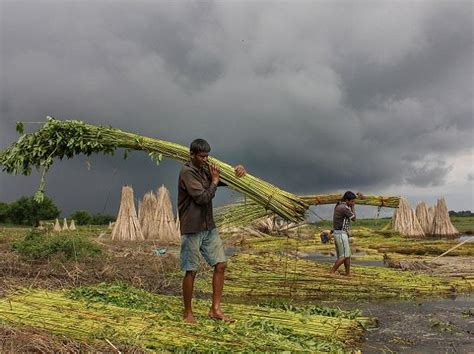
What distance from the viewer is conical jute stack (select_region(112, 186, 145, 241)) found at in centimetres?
1934

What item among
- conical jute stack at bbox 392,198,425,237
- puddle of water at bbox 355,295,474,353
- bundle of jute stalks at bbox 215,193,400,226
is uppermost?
conical jute stack at bbox 392,198,425,237

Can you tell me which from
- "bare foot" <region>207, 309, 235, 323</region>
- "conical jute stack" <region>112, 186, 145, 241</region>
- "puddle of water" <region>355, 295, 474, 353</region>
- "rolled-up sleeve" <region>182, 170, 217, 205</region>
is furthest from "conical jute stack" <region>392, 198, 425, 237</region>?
"rolled-up sleeve" <region>182, 170, 217, 205</region>

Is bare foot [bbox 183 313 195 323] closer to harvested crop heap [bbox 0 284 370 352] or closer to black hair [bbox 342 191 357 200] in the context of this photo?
harvested crop heap [bbox 0 284 370 352]

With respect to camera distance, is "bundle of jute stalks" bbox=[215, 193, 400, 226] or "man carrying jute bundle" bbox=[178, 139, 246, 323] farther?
"bundle of jute stalks" bbox=[215, 193, 400, 226]

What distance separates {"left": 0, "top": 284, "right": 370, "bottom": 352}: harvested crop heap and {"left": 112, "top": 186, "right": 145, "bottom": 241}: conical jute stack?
1340 cm

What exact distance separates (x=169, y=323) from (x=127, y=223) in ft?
49.8

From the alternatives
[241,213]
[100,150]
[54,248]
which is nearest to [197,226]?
[241,213]

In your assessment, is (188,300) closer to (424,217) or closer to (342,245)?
(342,245)

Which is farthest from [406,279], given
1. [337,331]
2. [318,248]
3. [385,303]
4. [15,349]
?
[318,248]

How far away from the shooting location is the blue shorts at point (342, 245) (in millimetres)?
9094

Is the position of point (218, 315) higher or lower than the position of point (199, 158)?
lower

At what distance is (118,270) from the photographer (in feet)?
28.4

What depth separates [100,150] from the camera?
6.79 metres

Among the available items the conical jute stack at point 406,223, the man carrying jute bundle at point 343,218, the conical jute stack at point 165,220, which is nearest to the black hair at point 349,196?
the man carrying jute bundle at point 343,218
